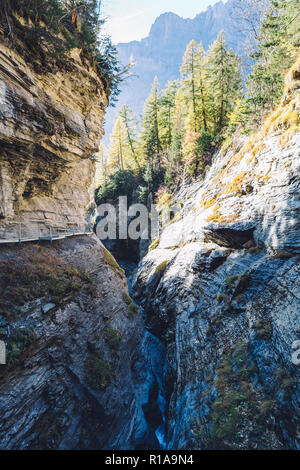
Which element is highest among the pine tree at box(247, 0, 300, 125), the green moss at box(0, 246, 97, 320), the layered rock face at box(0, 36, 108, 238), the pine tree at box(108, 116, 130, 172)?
the pine tree at box(108, 116, 130, 172)

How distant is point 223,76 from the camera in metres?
21.7

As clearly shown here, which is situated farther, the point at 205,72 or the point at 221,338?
the point at 205,72

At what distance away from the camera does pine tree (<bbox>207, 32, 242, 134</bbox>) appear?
843 inches

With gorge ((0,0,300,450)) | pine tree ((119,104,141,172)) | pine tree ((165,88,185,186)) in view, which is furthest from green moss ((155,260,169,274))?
pine tree ((119,104,141,172))

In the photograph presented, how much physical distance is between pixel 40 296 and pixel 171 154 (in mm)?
26707

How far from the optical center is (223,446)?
6199 millimetres

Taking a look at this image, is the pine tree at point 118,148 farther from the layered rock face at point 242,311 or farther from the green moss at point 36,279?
the green moss at point 36,279

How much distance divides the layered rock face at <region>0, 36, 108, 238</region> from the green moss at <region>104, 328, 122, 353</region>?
7.11 meters

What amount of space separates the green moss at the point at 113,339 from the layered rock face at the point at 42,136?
23.3 feet

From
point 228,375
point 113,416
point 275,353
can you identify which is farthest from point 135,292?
point 275,353

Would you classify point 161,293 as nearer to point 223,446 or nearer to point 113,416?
point 113,416

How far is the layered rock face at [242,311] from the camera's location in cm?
626

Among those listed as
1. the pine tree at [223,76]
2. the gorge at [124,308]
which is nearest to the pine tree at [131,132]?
the pine tree at [223,76]

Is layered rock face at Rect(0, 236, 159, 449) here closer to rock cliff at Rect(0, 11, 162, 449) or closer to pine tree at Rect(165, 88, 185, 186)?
rock cliff at Rect(0, 11, 162, 449)
